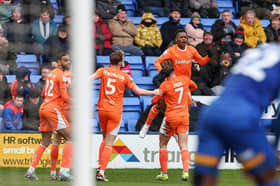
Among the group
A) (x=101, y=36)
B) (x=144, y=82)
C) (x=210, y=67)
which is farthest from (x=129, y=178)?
(x=210, y=67)

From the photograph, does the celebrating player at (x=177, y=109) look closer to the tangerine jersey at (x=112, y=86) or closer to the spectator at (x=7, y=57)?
the tangerine jersey at (x=112, y=86)

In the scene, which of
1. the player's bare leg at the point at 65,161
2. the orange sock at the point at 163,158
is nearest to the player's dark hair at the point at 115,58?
the player's bare leg at the point at 65,161

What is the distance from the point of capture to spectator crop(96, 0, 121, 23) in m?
16.0

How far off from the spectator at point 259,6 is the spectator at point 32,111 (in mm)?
6602

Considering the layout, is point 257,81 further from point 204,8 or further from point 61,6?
point 204,8

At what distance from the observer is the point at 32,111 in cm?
1237

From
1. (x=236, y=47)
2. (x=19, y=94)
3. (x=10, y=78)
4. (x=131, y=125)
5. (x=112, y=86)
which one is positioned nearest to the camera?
(x=10, y=78)

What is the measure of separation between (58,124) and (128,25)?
516cm

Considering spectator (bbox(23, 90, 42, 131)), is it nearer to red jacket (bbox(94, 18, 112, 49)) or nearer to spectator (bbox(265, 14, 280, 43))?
red jacket (bbox(94, 18, 112, 49))

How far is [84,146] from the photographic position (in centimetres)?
527

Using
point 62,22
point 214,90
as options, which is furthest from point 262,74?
point 214,90

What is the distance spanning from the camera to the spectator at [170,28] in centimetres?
1644

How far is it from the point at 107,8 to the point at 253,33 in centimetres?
310

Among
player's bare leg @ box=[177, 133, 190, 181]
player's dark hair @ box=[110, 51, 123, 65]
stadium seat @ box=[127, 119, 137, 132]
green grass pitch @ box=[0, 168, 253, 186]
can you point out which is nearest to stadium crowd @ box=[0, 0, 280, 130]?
green grass pitch @ box=[0, 168, 253, 186]
